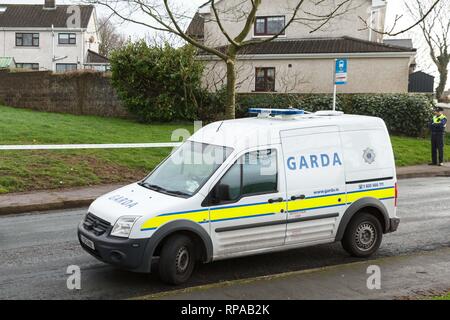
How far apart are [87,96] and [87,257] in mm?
19281

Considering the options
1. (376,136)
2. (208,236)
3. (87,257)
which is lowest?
(87,257)

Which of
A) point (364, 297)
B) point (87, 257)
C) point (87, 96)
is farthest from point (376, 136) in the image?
point (87, 96)

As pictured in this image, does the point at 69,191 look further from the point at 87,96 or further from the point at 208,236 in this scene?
the point at 87,96

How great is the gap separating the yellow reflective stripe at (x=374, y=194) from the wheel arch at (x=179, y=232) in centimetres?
222

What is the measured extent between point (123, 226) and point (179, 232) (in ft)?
2.21

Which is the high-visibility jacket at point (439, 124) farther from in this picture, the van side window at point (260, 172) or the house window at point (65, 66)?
the house window at point (65, 66)

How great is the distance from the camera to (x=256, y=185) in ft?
23.9

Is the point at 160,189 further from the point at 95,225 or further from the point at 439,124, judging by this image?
the point at 439,124

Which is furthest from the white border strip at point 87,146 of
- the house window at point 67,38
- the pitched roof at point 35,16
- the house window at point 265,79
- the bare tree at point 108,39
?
the bare tree at point 108,39

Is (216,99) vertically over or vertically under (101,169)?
over

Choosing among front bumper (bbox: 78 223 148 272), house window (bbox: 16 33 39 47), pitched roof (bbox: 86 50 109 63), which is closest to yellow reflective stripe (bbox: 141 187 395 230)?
front bumper (bbox: 78 223 148 272)

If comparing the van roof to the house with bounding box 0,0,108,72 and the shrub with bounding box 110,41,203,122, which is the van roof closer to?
the shrub with bounding box 110,41,203,122

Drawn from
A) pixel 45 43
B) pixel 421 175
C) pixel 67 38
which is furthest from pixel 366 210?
pixel 45 43

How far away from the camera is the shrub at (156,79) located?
77.4 ft
